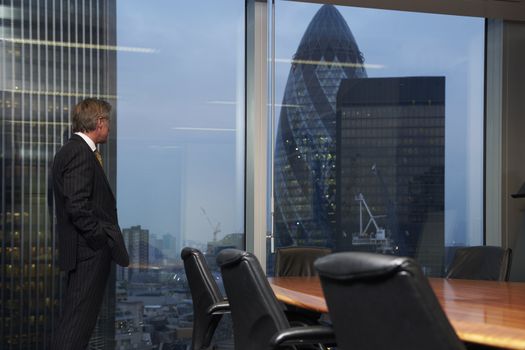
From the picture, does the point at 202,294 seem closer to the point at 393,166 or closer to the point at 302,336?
the point at 302,336

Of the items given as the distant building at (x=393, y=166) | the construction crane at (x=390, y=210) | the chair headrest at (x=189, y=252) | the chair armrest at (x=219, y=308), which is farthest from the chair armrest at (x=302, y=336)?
the construction crane at (x=390, y=210)

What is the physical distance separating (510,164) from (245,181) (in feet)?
8.94

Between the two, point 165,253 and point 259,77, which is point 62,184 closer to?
point 165,253

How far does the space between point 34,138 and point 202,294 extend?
3.42 meters

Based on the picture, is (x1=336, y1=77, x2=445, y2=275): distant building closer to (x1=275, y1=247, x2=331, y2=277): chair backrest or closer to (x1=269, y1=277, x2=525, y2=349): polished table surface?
(x1=275, y1=247, x2=331, y2=277): chair backrest

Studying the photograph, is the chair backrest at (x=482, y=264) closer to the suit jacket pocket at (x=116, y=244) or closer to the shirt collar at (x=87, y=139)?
the suit jacket pocket at (x=116, y=244)

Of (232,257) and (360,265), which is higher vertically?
(360,265)

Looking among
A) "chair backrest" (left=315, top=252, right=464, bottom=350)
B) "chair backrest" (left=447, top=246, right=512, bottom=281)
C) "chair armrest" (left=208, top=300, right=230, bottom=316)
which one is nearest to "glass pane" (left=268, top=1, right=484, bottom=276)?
"chair backrest" (left=447, top=246, right=512, bottom=281)

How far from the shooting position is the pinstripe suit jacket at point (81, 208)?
4742 millimetres

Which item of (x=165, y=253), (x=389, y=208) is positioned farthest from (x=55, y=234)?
(x=389, y=208)

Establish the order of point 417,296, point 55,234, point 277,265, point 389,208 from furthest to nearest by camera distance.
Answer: point 389,208 < point 55,234 < point 277,265 < point 417,296

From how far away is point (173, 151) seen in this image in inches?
292

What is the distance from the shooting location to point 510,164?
8.22m

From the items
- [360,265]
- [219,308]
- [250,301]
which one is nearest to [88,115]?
[219,308]
